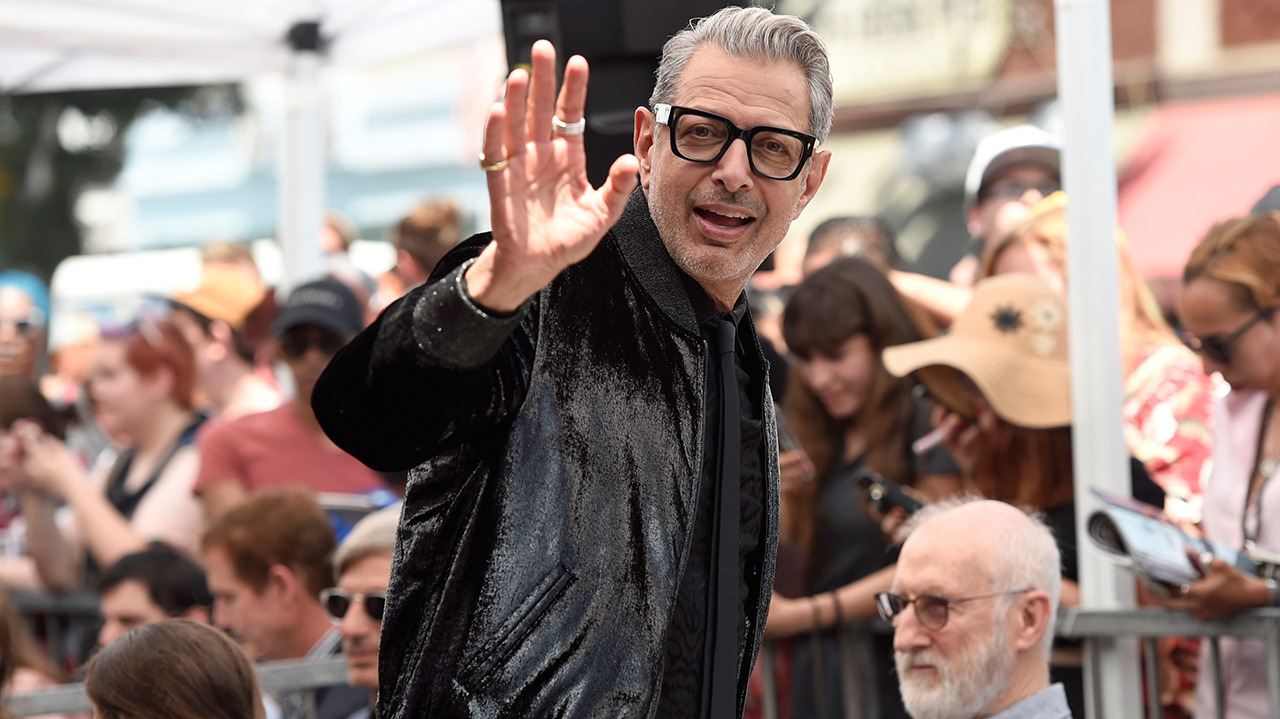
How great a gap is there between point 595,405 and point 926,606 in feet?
5.69

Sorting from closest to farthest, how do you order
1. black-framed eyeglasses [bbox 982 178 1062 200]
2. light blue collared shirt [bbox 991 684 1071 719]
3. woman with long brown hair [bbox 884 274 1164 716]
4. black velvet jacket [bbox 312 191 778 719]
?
black velvet jacket [bbox 312 191 778 719], light blue collared shirt [bbox 991 684 1071 719], woman with long brown hair [bbox 884 274 1164 716], black-framed eyeglasses [bbox 982 178 1062 200]

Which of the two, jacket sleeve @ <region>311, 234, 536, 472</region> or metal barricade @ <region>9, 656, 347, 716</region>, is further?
metal barricade @ <region>9, 656, 347, 716</region>

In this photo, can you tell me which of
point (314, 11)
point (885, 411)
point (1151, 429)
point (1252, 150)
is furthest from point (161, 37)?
point (1252, 150)

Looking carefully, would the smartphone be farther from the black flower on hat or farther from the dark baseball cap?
the dark baseball cap

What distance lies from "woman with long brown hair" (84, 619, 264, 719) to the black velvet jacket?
1.07 meters

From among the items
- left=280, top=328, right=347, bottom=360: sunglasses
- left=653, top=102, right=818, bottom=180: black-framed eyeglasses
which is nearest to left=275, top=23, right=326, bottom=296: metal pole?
left=280, top=328, right=347, bottom=360: sunglasses

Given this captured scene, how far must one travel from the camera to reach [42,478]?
5.62 metres

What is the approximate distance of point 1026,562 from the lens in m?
3.49

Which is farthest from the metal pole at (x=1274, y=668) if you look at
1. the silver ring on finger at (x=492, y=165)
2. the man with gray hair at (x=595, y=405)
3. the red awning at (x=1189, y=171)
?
the red awning at (x=1189, y=171)

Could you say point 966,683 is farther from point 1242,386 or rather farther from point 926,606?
point 1242,386

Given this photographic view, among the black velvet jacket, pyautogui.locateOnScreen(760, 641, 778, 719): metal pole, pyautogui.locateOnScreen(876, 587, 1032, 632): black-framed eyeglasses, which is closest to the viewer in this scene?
the black velvet jacket

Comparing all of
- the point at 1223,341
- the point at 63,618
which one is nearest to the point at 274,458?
the point at 63,618

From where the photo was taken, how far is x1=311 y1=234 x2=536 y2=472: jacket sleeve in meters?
1.75

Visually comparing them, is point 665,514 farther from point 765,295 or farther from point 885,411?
point 765,295
